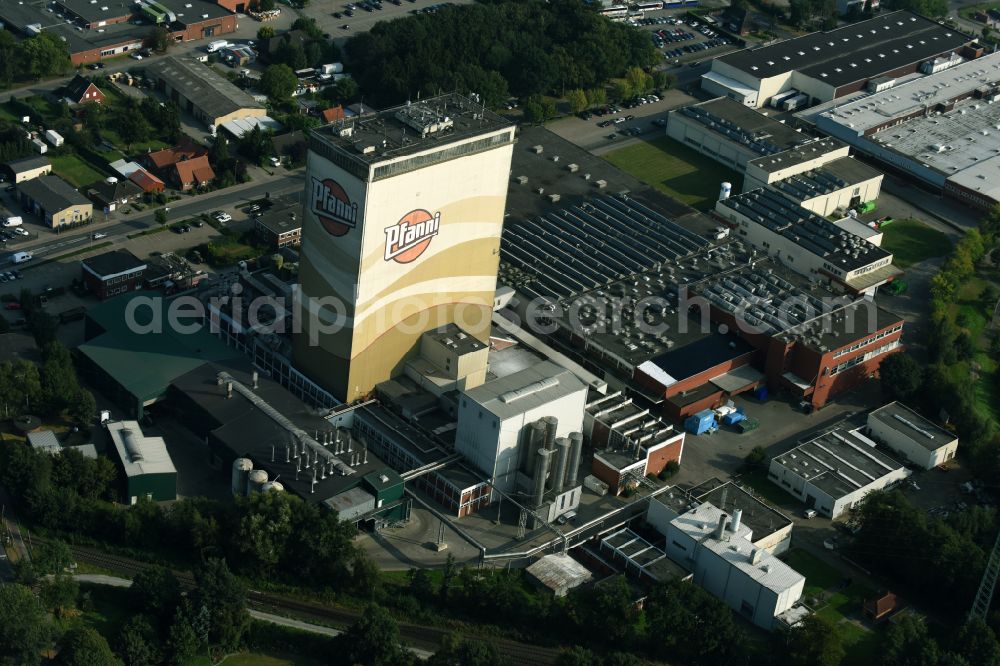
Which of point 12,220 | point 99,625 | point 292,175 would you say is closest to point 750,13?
point 292,175

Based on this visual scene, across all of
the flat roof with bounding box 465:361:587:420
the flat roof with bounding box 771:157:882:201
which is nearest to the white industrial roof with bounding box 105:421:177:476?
the flat roof with bounding box 465:361:587:420

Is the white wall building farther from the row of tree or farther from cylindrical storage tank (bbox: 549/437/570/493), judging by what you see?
the row of tree

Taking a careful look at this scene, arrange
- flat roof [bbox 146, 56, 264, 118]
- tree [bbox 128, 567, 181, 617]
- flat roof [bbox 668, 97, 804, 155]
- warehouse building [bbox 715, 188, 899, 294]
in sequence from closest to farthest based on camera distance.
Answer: tree [bbox 128, 567, 181, 617]
warehouse building [bbox 715, 188, 899, 294]
flat roof [bbox 146, 56, 264, 118]
flat roof [bbox 668, 97, 804, 155]

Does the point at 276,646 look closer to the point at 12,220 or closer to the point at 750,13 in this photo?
the point at 12,220

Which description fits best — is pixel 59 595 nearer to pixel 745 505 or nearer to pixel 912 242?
pixel 745 505

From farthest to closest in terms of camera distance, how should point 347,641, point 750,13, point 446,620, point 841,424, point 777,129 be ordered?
point 750,13
point 777,129
point 841,424
point 446,620
point 347,641

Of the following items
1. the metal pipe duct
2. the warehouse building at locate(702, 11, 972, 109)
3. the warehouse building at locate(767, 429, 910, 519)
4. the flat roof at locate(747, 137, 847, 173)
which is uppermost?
the warehouse building at locate(702, 11, 972, 109)

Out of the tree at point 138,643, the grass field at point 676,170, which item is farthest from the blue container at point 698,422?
the tree at point 138,643
